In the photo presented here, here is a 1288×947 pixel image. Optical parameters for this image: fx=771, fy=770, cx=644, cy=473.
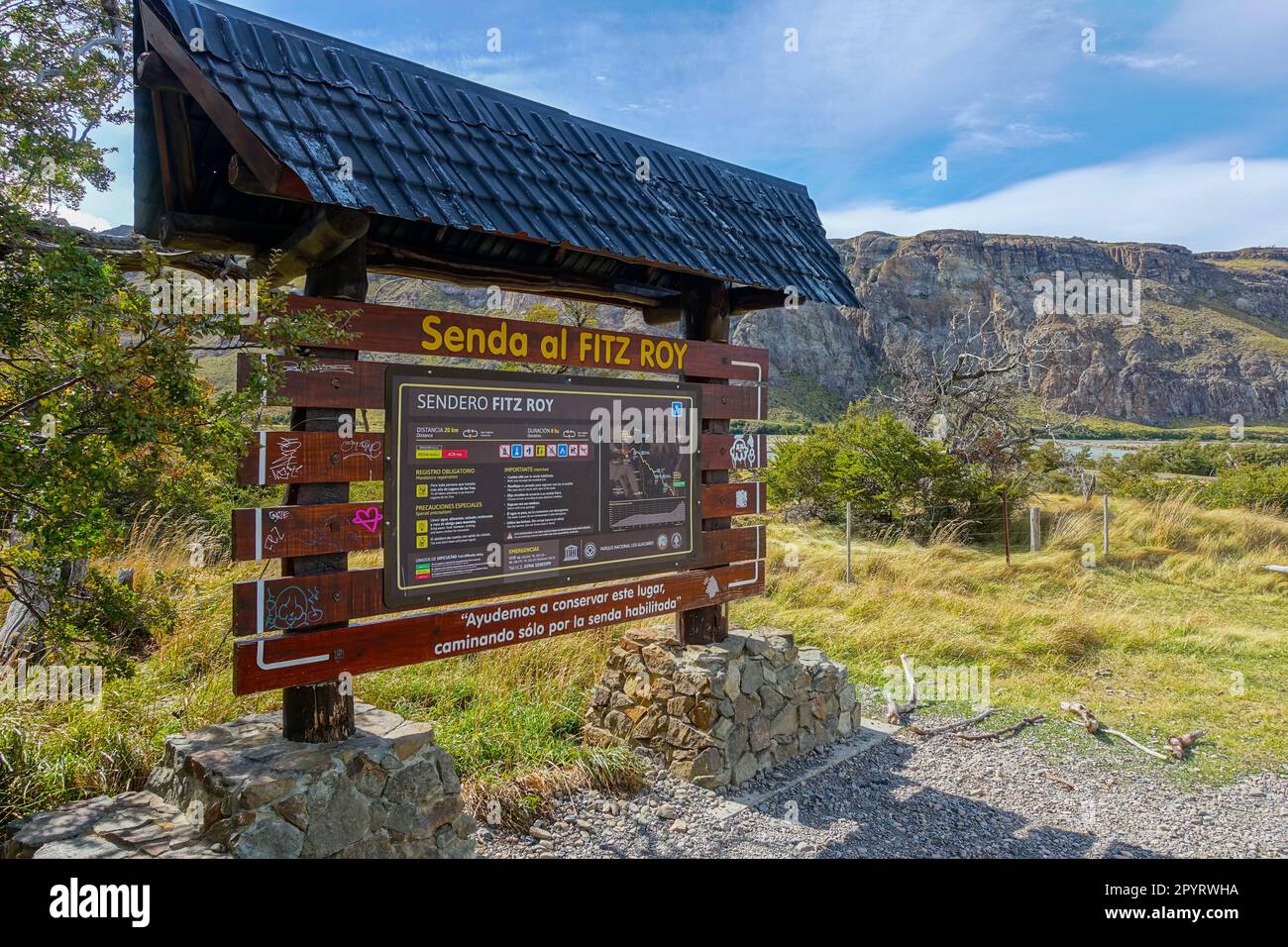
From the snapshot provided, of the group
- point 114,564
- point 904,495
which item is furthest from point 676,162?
point 904,495

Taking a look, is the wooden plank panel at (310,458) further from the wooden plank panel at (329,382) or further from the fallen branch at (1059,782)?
the fallen branch at (1059,782)

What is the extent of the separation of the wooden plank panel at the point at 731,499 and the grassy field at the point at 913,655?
1.85m

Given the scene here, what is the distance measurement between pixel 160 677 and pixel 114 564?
311cm

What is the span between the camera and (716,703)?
216 inches

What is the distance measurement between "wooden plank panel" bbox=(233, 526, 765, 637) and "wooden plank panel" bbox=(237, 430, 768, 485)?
0.47m

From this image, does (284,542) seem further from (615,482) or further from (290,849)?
(615,482)

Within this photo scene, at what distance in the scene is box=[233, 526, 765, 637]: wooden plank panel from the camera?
349cm

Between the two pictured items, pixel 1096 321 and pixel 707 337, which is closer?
pixel 707 337

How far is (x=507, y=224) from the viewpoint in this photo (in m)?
4.02

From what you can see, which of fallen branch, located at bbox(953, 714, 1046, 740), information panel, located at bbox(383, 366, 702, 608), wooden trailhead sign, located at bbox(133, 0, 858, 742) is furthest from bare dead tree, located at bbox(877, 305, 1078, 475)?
information panel, located at bbox(383, 366, 702, 608)

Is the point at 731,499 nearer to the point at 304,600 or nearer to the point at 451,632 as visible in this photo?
the point at 451,632
